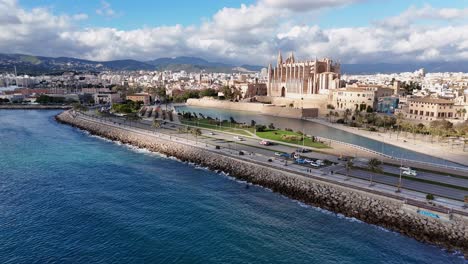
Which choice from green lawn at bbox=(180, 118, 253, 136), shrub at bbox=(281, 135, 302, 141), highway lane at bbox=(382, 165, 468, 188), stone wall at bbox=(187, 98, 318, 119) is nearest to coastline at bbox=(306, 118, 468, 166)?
highway lane at bbox=(382, 165, 468, 188)

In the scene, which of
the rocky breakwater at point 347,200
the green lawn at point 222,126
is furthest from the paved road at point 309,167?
the green lawn at point 222,126

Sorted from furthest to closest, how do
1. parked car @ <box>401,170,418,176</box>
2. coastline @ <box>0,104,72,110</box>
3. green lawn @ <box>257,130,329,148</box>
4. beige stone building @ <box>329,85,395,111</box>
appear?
coastline @ <box>0,104,72,110</box>, beige stone building @ <box>329,85,395,111</box>, green lawn @ <box>257,130,329,148</box>, parked car @ <box>401,170,418,176</box>

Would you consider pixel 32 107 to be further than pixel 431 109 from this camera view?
Yes

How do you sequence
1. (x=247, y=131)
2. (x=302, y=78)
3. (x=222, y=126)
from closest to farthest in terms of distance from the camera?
1. (x=247, y=131)
2. (x=222, y=126)
3. (x=302, y=78)

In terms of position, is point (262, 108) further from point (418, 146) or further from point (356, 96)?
point (418, 146)

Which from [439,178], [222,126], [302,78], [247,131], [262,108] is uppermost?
[302,78]

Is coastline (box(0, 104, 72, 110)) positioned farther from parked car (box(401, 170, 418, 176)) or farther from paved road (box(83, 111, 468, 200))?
parked car (box(401, 170, 418, 176))

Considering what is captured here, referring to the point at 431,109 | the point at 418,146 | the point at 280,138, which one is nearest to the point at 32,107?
the point at 280,138
